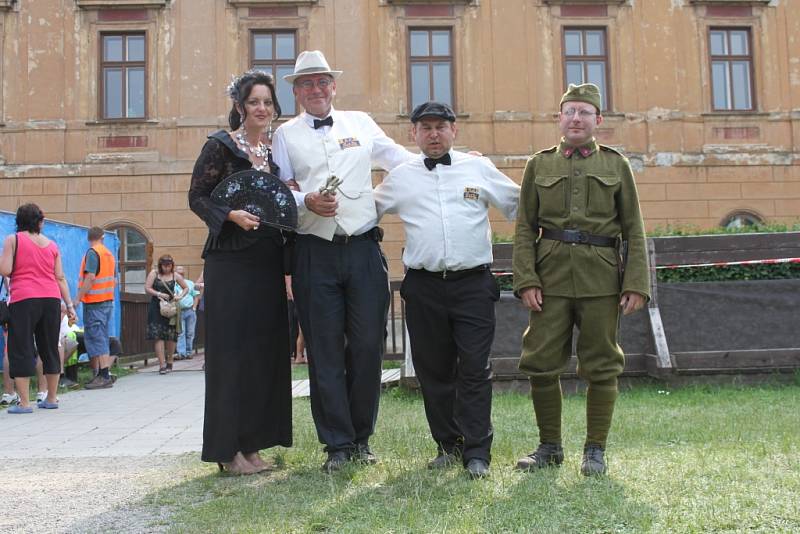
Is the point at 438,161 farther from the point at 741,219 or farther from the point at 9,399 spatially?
the point at 741,219

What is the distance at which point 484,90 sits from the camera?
17703 millimetres

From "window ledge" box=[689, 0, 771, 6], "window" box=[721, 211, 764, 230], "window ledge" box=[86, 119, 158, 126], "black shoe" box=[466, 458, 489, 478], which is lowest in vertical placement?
"black shoe" box=[466, 458, 489, 478]

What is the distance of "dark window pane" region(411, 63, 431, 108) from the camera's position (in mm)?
17828

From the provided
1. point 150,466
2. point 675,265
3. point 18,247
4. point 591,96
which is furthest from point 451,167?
point 18,247

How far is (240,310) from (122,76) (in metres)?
15.4

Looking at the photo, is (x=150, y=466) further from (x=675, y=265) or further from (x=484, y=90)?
(x=484, y=90)

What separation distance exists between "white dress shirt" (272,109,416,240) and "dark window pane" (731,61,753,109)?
16.4 metres

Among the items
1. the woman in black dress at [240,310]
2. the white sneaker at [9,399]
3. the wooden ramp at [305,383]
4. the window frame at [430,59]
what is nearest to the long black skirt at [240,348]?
the woman in black dress at [240,310]

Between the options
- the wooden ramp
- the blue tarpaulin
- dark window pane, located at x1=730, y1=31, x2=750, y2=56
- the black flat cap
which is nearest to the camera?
the black flat cap

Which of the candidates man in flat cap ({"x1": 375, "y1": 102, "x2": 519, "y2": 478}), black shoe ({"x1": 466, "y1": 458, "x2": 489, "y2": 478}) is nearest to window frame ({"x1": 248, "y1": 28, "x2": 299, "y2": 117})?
man in flat cap ({"x1": 375, "y1": 102, "x2": 519, "y2": 478})

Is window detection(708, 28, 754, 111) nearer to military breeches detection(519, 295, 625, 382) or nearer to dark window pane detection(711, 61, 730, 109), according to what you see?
dark window pane detection(711, 61, 730, 109)

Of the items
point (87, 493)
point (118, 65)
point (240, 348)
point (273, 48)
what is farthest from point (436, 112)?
point (118, 65)

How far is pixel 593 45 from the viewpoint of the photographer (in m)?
18.1

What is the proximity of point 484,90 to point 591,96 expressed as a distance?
14.3 meters
